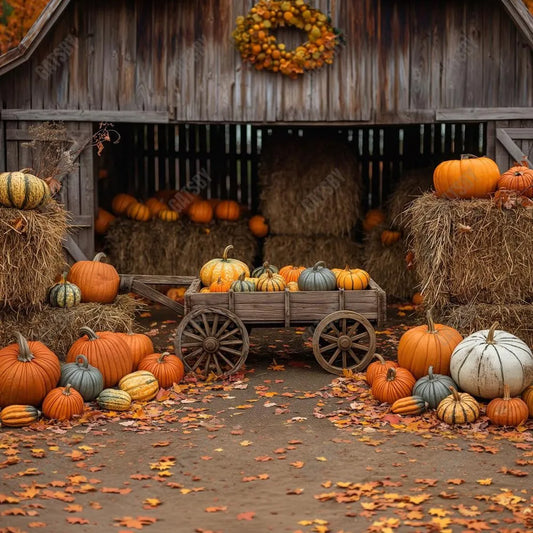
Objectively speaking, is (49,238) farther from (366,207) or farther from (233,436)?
(366,207)

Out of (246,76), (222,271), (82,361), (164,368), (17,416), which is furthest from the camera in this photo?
(246,76)

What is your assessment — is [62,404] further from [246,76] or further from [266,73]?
[266,73]

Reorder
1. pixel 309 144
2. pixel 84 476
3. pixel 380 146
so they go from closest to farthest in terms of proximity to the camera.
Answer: pixel 84 476
pixel 309 144
pixel 380 146

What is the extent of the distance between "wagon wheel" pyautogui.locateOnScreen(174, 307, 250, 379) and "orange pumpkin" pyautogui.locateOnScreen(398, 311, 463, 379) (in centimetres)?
168

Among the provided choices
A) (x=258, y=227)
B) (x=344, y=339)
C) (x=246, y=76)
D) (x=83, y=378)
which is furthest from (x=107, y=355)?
(x=258, y=227)

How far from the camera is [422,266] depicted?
9.52m

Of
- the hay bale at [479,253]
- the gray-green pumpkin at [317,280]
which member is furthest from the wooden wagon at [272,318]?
the hay bale at [479,253]

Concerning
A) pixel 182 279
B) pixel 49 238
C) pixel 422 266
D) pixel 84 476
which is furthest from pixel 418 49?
pixel 84 476

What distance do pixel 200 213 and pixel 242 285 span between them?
487 centimetres

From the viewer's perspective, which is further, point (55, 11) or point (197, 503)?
point (55, 11)

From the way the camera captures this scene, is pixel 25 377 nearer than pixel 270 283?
Yes

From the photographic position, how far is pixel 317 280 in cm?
896

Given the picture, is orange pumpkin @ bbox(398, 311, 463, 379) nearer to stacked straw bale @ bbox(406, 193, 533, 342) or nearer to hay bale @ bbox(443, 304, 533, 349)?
hay bale @ bbox(443, 304, 533, 349)

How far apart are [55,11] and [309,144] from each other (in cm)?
450
